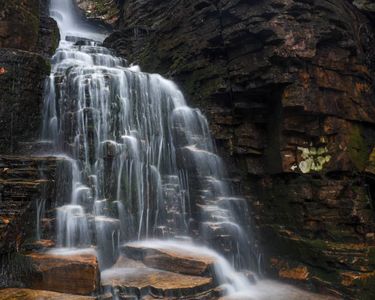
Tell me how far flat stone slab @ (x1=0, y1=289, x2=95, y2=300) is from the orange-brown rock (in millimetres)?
184

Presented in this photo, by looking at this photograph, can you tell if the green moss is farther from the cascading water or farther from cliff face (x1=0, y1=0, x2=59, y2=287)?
cliff face (x1=0, y1=0, x2=59, y2=287)

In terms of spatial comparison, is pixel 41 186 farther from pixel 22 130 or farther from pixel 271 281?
pixel 271 281

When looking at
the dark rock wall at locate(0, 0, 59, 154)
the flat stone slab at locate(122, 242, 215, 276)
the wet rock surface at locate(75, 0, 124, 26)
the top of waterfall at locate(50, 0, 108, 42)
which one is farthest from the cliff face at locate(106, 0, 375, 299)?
the wet rock surface at locate(75, 0, 124, 26)

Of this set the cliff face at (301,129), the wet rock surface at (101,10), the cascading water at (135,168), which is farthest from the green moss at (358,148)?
the wet rock surface at (101,10)

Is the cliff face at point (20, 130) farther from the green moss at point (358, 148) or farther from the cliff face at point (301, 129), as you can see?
the green moss at point (358, 148)

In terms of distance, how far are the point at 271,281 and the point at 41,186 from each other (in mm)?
6527

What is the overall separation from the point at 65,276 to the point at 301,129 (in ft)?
24.4

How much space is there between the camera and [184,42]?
44.6 ft

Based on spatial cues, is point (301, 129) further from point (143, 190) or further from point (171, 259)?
point (171, 259)

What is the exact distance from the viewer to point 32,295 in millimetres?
6152

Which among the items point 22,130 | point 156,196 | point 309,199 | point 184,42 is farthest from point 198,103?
A: point 22,130

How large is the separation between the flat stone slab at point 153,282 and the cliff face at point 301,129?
3.57m

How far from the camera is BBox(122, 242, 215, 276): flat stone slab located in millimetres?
8062

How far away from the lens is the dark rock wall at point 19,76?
33.4 ft
